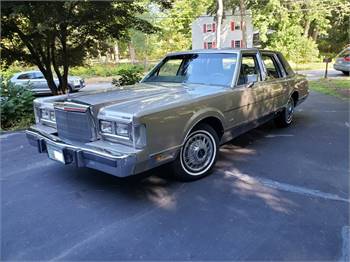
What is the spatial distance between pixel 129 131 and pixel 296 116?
18.3ft

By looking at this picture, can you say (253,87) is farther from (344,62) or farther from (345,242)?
(344,62)

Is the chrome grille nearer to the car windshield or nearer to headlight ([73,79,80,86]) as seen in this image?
the car windshield

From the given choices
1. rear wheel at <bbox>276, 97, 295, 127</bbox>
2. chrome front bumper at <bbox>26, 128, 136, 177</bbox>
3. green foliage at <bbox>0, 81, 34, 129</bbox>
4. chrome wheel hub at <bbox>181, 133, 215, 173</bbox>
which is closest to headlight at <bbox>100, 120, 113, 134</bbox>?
chrome front bumper at <bbox>26, 128, 136, 177</bbox>

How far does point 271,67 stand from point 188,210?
143 inches

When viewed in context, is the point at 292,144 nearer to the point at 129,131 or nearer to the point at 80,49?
the point at 129,131

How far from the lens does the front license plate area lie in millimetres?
3808

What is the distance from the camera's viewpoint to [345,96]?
1028cm

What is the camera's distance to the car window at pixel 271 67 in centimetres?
578

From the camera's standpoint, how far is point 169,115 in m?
3.64

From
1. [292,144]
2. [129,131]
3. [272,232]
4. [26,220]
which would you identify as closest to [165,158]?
[129,131]

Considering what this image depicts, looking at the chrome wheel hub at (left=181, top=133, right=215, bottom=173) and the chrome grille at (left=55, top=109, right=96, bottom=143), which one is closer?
the chrome grille at (left=55, top=109, right=96, bottom=143)

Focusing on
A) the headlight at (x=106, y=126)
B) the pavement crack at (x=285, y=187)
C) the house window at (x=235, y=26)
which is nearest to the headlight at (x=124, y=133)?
the headlight at (x=106, y=126)

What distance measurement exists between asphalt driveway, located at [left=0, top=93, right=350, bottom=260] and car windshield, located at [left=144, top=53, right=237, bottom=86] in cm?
122

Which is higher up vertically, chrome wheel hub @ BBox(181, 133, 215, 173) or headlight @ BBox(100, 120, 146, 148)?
headlight @ BBox(100, 120, 146, 148)
